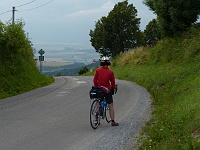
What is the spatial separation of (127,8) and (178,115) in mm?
52877

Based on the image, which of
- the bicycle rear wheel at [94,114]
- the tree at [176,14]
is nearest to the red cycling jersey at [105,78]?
the bicycle rear wheel at [94,114]

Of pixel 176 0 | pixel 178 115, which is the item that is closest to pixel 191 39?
pixel 176 0

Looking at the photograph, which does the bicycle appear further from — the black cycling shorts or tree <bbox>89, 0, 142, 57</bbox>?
tree <bbox>89, 0, 142, 57</bbox>

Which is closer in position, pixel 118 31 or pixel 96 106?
pixel 96 106

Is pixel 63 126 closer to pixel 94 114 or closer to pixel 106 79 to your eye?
pixel 94 114

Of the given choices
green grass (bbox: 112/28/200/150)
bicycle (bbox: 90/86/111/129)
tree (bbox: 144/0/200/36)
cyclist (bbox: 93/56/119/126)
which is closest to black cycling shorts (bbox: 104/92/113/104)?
cyclist (bbox: 93/56/119/126)

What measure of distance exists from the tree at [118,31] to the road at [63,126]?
Answer: 1737 inches

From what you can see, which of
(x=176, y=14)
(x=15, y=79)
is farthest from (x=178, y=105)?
(x=176, y=14)

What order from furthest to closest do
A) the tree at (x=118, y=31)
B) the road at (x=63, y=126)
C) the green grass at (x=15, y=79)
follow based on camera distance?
the tree at (x=118, y=31)
the green grass at (x=15, y=79)
the road at (x=63, y=126)

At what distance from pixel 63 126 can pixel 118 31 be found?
165ft

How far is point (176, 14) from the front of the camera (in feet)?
77.3

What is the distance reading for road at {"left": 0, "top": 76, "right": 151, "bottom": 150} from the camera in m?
8.06

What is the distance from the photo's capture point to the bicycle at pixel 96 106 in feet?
32.0

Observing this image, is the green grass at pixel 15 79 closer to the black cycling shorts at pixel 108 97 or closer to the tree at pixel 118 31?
the black cycling shorts at pixel 108 97
